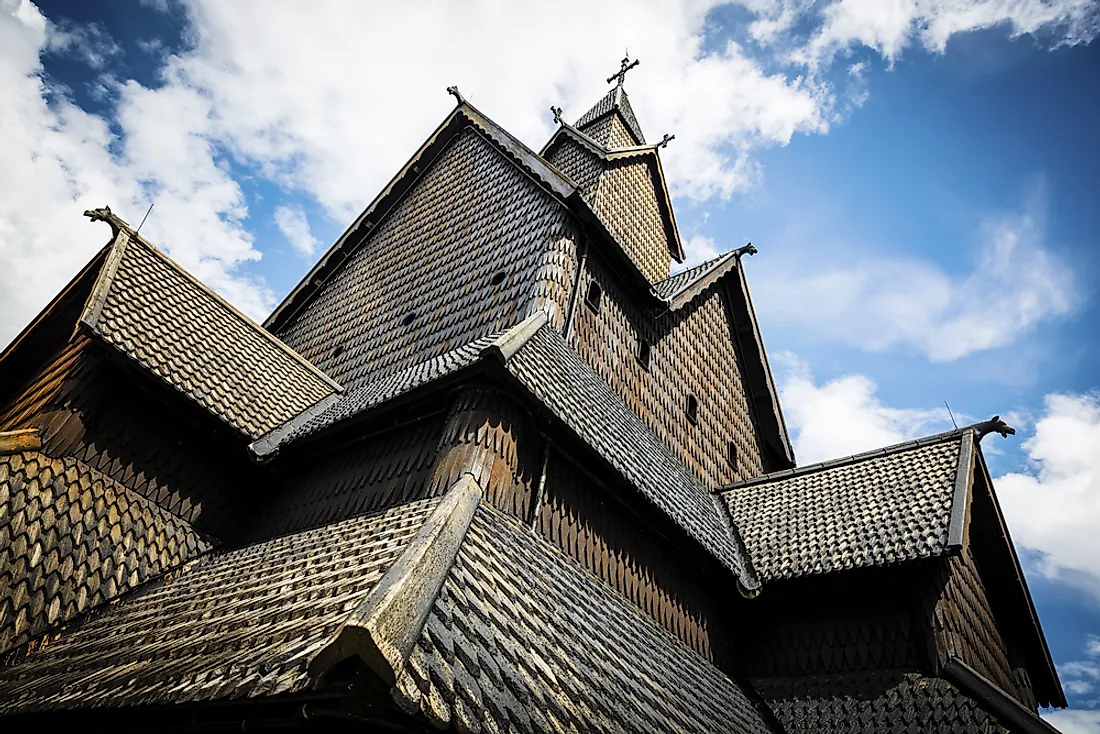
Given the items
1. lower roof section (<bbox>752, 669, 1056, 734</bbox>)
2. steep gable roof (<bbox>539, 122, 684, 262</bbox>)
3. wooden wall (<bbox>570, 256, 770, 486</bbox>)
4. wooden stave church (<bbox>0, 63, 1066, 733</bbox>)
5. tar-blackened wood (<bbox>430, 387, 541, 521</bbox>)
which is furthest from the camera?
steep gable roof (<bbox>539, 122, 684, 262</bbox>)

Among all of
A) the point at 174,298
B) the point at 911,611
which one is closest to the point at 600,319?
the point at 911,611

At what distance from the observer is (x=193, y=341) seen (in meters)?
8.05

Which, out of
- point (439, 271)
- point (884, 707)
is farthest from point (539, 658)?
point (439, 271)

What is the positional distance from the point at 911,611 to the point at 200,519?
808cm

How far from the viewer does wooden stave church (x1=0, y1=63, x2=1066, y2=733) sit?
3268mm

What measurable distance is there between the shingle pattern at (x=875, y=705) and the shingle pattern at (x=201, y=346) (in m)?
6.87

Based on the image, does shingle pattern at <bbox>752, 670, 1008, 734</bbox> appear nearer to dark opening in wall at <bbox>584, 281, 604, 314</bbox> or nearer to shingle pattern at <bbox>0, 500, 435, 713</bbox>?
shingle pattern at <bbox>0, 500, 435, 713</bbox>

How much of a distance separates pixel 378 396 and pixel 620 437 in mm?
2757

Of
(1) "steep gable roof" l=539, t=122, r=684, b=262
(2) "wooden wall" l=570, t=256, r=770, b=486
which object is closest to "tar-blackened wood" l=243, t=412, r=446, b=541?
(2) "wooden wall" l=570, t=256, r=770, b=486

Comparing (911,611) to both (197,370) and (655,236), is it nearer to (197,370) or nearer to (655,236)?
(197,370)

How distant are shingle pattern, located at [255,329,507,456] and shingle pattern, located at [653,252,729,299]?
17.7 ft

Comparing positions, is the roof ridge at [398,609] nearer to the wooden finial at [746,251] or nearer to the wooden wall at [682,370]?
the wooden wall at [682,370]

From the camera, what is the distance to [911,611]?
23.5 ft

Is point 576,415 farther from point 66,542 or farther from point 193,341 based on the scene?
point 193,341
